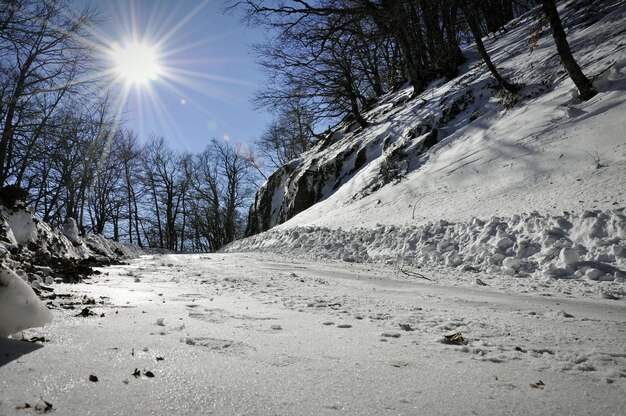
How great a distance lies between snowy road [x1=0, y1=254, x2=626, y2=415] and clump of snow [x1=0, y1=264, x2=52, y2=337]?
82mm

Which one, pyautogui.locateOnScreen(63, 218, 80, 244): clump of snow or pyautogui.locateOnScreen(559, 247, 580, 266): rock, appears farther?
pyautogui.locateOnScreen(63, 218, 80, 244): clump of snow

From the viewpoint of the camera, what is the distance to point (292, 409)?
995 millimetres

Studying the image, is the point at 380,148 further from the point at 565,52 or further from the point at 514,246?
the point at 514,246

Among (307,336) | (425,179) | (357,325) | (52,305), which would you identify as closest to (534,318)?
(357,325)

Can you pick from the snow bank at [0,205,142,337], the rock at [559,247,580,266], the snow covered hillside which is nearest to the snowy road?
the snow bank at [0,205,142,337]

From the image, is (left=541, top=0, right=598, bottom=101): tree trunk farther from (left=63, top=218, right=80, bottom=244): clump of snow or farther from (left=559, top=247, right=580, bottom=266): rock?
(left=63, top=218, right=80, bottom=244): clump of snow

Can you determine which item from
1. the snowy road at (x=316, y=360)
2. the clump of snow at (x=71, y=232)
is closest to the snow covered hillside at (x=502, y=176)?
the snowy road at (x=316, y=360)

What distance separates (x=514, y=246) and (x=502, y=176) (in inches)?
116

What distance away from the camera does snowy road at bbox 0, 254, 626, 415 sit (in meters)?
1.02

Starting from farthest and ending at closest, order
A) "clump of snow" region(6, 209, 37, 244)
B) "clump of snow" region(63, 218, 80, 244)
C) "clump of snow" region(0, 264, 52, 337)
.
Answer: "clump of snow" region(63, 218, 80, 244) → "clump of snow" region(6, 209, 37, 244) → "clump of snow" region(0, 264, 52, 337)

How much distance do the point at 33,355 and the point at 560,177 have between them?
7.57 metres

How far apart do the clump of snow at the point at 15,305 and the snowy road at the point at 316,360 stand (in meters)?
0.08

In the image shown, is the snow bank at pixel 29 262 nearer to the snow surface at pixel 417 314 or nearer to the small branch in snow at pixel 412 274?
the snow surface at pixel 417 314

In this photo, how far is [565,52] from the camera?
293 inches
